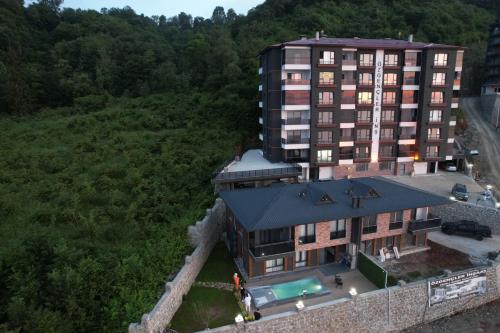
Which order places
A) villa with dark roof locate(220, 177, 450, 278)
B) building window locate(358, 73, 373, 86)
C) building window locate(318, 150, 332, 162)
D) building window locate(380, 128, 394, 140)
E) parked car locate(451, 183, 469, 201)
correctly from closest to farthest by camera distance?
villa with dark roof locate(220, 177, 450, 278) < parked car locate(451, 183, 469, 201) < building window locate(318, 150, 332, 162) < building window locate(358, 73, 373, 86) < building window locate(380, 128, 394, 140)

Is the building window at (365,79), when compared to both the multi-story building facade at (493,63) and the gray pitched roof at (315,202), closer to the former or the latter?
the gray pitched roof at (315,202)

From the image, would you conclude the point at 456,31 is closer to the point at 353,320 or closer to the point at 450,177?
the point at 450,177

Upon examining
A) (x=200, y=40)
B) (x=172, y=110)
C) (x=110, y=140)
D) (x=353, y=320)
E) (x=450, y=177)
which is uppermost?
(x=200, y=40)

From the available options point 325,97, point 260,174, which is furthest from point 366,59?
point 260,174

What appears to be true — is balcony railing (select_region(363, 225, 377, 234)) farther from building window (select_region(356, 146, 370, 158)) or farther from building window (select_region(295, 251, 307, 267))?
building window (select_region(356, 146, 370, 158))

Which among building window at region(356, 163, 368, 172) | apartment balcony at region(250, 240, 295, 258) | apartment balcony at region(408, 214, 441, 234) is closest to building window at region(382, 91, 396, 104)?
building window at region(356, 163, 368, 172)

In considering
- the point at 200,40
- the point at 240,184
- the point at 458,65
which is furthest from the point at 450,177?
the point at 200,40
